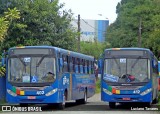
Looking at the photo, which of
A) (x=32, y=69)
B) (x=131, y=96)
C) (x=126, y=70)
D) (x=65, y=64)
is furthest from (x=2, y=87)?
(x=131, y=96)

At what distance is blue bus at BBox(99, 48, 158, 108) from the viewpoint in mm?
21688

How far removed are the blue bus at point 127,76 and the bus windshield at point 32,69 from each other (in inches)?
97.9

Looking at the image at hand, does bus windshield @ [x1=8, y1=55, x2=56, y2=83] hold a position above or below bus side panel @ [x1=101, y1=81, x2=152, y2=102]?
above

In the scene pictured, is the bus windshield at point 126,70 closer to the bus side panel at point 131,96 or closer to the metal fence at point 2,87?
the bus side panel at point 131,96

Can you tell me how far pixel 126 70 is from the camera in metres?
21.9

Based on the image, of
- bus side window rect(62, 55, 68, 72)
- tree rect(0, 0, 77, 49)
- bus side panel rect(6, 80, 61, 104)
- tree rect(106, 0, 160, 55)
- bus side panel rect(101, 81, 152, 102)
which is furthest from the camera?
tree rect(106, 0, 160, 55)

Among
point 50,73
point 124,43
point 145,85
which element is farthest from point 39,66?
point 124,43

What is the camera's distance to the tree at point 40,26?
98.0ft

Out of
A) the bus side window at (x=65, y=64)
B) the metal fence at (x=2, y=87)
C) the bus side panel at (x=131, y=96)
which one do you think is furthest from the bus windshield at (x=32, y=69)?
the metal fence at (x=2, y=87)

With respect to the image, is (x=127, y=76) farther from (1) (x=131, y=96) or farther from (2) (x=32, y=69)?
(2) (x=32, y=69)

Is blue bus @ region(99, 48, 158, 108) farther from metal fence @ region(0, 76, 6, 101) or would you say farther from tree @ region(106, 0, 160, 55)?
tree @ region(106, 0, 160, 55)

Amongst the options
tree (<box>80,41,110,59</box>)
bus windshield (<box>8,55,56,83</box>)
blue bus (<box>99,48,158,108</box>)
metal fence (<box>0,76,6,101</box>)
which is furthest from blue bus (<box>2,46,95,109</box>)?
tree (<box>80,41,110,59</box>)

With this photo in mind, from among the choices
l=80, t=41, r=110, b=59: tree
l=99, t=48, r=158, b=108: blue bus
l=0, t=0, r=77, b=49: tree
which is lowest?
l=80, t=41, r=110, b=59: tree

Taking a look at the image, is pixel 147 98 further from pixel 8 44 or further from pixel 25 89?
pixel 8 44
